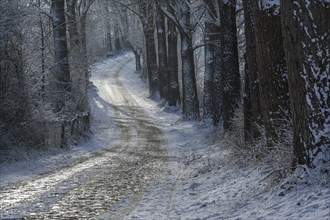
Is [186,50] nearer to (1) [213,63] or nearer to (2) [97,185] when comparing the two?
(1) [213,63]

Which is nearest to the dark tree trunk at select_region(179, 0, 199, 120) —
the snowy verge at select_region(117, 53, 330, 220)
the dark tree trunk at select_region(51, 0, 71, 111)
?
the dark tree trunk at select_region(51, 0, 71, 111)

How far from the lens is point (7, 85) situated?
14727 mm

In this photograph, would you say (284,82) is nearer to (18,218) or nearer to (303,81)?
(303,81)

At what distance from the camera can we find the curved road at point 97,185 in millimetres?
7293

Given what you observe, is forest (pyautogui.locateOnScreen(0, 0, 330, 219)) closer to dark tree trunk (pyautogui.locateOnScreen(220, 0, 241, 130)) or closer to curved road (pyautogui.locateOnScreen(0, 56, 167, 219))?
dark tree trunk (pyautogui.locateOnScreen(220, 0, 241, 130))

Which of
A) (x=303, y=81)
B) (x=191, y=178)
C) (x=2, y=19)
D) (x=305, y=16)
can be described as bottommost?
(x=191, y=178)

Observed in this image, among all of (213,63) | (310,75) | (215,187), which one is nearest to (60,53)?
(213,63)

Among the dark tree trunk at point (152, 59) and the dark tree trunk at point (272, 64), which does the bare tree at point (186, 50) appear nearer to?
the dark tree trunk at point (152, 59)

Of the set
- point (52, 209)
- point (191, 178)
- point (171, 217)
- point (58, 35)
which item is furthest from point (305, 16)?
point (58, 35)

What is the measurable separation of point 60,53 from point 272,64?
14401 mm

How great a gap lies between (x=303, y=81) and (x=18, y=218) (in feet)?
13.8

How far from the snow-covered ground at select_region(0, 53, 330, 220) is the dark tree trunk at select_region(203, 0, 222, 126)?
167 cm

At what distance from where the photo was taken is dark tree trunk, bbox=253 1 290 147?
326 inches

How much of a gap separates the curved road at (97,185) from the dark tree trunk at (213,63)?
240cm
